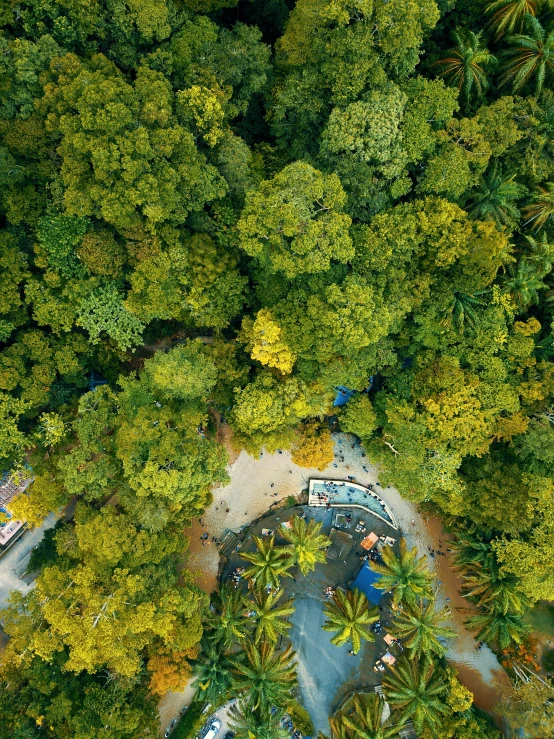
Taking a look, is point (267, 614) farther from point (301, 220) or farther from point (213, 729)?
point (301, 220)

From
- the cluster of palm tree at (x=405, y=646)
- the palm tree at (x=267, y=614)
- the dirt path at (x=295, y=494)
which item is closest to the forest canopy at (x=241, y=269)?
the palm tree at (x=267, y=614)

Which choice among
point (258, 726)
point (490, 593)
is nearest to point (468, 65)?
point (490, 593)

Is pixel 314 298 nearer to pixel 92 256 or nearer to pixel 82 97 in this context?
pixel 92 256

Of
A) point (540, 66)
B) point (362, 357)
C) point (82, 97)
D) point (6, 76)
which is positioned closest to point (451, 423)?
point (362, 357)

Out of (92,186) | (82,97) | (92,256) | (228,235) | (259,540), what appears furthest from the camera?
Result: (259,540)

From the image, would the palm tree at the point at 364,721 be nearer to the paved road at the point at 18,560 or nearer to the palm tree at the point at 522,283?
the paved road at the point at 18,560

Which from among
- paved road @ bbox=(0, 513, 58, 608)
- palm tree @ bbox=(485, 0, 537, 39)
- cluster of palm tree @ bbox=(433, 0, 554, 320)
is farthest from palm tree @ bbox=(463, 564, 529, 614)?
palm tree @ bbox=(485, 0, 537, 39)
